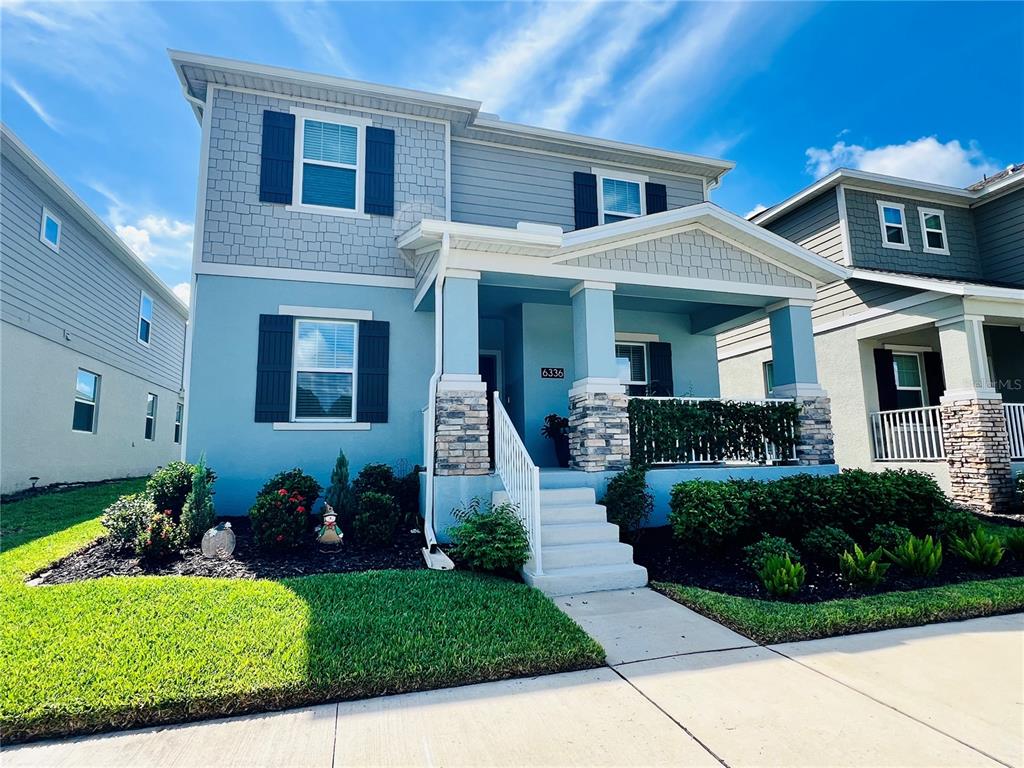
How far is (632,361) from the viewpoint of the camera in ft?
34.7

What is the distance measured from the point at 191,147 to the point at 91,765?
10.1 m

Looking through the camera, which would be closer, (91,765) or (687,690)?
(91,765)

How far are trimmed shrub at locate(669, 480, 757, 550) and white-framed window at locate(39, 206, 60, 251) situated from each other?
43.4ft

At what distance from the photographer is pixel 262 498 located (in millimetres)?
6367

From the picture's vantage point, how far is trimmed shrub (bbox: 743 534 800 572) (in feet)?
18.2

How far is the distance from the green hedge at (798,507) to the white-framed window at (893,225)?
8137 mm

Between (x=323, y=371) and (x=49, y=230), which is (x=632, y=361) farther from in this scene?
(x=49, y=230)

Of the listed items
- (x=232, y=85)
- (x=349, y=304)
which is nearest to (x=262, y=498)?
(x=349, y=304)

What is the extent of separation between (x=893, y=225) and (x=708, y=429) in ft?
29.1

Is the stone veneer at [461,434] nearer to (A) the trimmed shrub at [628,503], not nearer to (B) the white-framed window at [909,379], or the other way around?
(A) the trimmed shrub at [628,503]

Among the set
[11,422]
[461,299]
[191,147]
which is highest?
[191,147]

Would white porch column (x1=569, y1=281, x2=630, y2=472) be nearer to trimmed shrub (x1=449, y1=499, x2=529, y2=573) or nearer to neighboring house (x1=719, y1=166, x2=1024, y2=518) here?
trimmed shrub (x1=449, y1=499, x2=529, y2=573)

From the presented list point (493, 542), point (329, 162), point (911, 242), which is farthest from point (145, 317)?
point (911, 242)

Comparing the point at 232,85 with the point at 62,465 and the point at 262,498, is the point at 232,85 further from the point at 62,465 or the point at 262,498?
the point at 62,465
